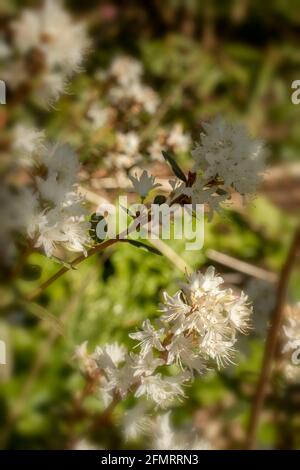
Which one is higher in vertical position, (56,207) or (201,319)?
(56,207)

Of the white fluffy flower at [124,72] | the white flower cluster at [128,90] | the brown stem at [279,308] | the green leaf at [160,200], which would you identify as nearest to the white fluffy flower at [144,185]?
the green leaf at [160,200]

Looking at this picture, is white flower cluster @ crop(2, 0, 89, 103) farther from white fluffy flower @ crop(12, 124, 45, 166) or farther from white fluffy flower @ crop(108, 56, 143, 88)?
white fluffy flower @ crop(108, 56, 143, 88)

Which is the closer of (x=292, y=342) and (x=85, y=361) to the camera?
(x=85, y=361)

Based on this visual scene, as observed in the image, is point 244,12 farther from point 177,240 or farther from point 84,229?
point 84,229

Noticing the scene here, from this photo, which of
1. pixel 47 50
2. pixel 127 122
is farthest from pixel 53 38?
pixel 127 122

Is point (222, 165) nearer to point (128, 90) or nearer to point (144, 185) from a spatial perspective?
point (144, 185)

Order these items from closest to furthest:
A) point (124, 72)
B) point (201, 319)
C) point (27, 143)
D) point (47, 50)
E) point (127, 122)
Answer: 1. point (201, 319)
2. point (27, 143)
3. point (47, 50)
4. point (127, 122)
5. point (124, 72)
